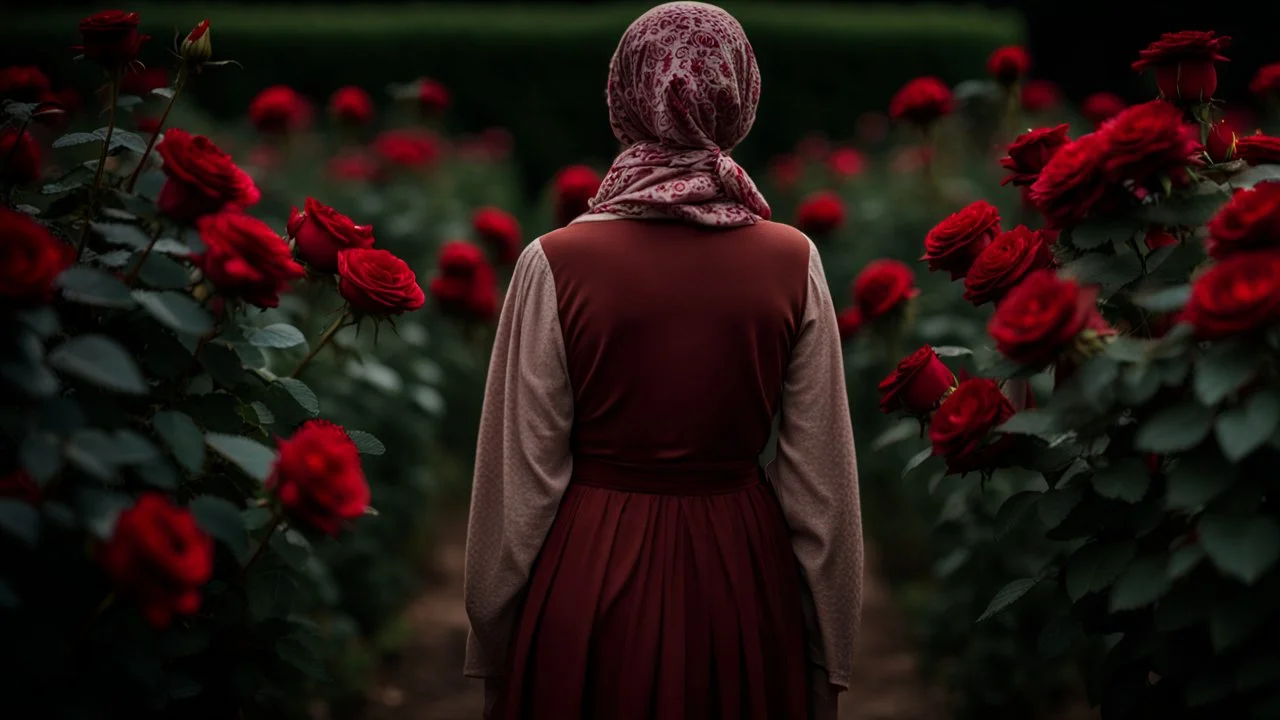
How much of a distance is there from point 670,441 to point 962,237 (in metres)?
0.58

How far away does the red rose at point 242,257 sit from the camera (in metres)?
1.37

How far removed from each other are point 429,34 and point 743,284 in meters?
7.68

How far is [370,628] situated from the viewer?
3.57m

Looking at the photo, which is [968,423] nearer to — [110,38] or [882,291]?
[882,291]

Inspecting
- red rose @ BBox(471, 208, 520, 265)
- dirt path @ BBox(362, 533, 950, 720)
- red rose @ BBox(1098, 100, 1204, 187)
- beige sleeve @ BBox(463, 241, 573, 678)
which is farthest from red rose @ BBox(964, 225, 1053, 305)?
red rose @ BBox(471, 208, 520, 265)

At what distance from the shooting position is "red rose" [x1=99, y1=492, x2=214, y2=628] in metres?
1.12

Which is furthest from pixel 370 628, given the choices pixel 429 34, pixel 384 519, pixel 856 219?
pixel 429 34

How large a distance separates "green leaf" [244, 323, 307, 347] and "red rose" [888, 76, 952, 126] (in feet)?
5.79

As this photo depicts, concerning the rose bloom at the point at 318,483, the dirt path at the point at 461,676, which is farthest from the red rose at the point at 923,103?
the rose bloom at the point at 318,483

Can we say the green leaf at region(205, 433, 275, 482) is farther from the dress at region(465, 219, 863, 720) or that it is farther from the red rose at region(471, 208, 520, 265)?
the red rose at region(471, 208, 520, 265)

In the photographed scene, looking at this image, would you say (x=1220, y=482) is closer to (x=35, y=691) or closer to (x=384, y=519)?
(x=35, y=691)

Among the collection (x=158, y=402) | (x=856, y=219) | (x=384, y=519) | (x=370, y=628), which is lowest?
(x=370, y=628)

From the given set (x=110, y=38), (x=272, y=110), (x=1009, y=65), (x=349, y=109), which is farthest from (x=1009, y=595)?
(x=349, y=109)

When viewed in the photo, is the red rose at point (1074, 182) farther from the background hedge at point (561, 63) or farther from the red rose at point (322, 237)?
the background hedge at point (561, 63)
